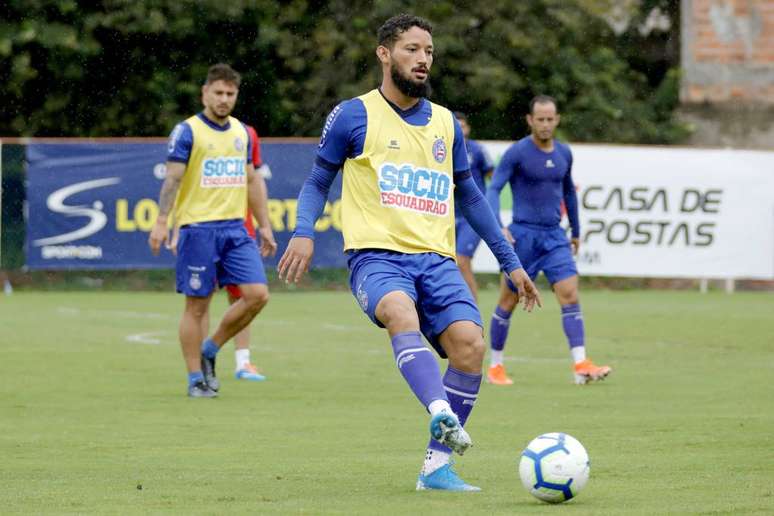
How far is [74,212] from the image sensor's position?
2431cm

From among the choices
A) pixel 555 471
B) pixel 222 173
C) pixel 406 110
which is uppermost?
pixel 406 110

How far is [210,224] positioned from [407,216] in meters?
4.99

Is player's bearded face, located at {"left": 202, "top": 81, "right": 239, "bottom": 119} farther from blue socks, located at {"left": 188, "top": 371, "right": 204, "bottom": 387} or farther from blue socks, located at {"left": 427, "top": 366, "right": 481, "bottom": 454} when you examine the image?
blue socks, located at {"left": 427, "top": 366, "right": 481, "bottom": 454}

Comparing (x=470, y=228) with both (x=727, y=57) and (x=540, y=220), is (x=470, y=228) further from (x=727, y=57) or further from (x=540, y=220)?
(x=727, y=57)

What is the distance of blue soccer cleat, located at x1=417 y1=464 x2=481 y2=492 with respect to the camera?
23.8 ft

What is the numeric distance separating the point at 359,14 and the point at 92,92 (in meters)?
4.89

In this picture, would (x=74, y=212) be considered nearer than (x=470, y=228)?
No

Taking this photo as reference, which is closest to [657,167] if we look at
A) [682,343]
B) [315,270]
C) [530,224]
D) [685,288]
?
[685,288]

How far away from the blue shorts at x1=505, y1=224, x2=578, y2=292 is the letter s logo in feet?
39.6

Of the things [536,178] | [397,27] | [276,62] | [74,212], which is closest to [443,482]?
[397,27]

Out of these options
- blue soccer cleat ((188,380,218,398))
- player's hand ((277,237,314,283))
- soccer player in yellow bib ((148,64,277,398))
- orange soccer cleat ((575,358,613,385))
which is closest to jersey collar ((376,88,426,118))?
player's hand ((277,237,314,283))

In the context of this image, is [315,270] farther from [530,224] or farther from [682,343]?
[530,224]

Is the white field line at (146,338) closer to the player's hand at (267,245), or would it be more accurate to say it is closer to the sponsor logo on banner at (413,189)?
the player's hand at (267,245)

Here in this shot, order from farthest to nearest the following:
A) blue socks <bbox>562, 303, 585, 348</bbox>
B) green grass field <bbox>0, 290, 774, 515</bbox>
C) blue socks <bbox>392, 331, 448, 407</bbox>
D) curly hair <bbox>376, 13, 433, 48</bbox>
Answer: blue socks <bbox>562, 303, 585, 348</bbox> < curly hair <bbox>376, 13, 433, 48</bbox> < green grass field <bbox>0, 290, 774, 515</bbox> < blue socks <bbox>392, 331, 448, 407</bbox>
